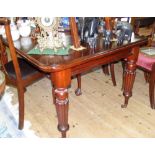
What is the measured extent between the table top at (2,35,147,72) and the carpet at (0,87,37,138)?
691 mm

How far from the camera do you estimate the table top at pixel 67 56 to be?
4.67 ft

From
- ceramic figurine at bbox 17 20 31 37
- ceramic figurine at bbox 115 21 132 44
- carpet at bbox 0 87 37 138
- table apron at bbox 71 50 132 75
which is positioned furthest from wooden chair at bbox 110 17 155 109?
carpet at bbox 0 87 37 138

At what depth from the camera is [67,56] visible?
1535 mm

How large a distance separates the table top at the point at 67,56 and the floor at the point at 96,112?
747 millimetres

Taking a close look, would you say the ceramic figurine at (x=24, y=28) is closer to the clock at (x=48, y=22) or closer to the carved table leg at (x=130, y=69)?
the clock at (x=48, y=22)

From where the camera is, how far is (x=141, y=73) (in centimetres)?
305

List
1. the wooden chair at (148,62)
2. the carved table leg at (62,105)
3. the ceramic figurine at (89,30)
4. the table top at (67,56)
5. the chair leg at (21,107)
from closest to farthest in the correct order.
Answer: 1. the table top at (67,56)
2. the carved table leg at (62,105)
3. the ceramic figurine at (89,30)
4. the chair leg at (21,107)
5. the wooden chair at (148,62)

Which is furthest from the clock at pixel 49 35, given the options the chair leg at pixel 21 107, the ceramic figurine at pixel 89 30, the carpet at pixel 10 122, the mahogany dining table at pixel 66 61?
the carpet at pixel 10 122

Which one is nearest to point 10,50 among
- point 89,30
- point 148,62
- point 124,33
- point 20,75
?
point 20,75

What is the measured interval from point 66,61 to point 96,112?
3.08 feet

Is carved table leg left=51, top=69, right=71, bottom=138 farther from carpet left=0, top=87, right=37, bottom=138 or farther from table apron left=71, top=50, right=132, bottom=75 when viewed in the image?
carpet left=0, top=87, right=37, bottom=138

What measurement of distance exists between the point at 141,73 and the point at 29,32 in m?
1.74
